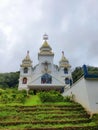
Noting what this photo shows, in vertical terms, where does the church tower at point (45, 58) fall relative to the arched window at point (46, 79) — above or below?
above

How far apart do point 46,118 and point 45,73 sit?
76.7 feet

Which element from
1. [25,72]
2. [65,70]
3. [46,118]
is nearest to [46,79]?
[25,72]

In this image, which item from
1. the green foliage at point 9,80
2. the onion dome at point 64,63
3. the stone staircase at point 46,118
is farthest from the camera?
the green foliage at point 9,80

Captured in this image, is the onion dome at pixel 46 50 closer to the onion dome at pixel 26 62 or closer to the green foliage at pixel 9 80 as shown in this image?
the onion dome at pixel 26 62

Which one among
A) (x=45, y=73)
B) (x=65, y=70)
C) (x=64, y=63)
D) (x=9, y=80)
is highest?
(x=64, y=63)

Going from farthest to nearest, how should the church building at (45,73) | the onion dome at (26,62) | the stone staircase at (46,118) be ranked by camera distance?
1. the onion dome at (26,62)
2. the church building at (45,73)
3. the stone staircase at (46,118)

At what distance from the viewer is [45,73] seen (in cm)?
3338

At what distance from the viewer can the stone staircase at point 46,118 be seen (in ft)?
28.8

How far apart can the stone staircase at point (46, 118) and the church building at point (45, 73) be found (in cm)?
1939

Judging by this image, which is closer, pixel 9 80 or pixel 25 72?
pixel 25 72

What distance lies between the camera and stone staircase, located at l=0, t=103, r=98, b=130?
28.8 ft

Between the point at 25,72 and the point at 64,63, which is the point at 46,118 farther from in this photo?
the point at 64,63

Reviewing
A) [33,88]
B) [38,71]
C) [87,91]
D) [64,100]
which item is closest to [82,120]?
[87,91]

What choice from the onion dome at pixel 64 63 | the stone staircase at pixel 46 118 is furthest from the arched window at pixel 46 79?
the stone staircase at pixel 46 118
